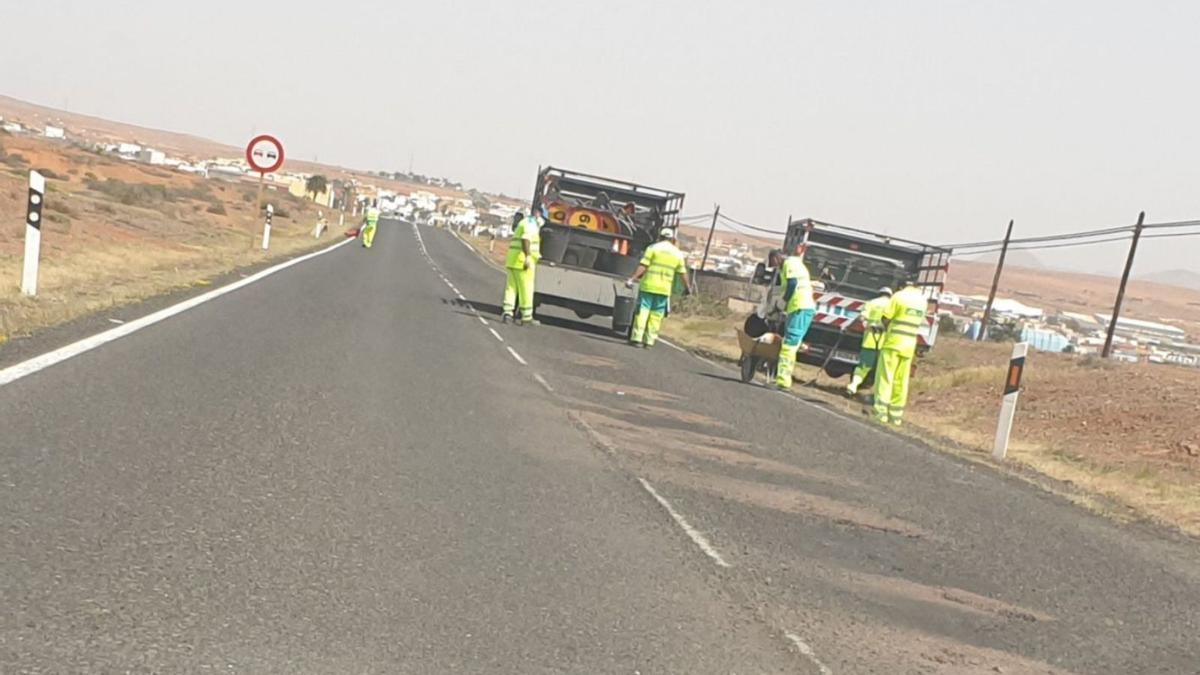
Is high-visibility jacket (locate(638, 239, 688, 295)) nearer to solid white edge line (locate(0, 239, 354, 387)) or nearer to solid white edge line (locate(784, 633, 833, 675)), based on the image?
solid white edge line (locate(0, 239, 354, 387))

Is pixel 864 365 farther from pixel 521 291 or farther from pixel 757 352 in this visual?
pixel 521 291

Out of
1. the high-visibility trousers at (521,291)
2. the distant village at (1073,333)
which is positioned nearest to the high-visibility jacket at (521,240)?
the high-visibility trousers at (521,291)

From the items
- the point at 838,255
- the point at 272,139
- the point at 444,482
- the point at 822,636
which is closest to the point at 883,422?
the point at 838,255

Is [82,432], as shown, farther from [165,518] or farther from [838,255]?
[838,255]

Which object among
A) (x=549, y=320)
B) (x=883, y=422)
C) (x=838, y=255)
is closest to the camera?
(x=883, y=422)

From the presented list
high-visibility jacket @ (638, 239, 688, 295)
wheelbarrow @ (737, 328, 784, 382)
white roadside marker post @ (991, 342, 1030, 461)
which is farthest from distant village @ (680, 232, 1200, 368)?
white roadside marker post @ (991, 342, 1030, 461)

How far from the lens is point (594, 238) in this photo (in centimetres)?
2262

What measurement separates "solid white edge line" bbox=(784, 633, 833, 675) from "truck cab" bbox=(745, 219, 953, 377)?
1306cm

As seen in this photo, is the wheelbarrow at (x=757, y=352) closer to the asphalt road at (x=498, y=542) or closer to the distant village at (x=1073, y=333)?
the asphalt road at (x=498, y=542)

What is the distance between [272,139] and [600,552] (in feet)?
79.9

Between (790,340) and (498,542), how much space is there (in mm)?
10859

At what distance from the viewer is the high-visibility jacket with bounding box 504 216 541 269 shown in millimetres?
19783

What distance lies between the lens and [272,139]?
95.4 ft

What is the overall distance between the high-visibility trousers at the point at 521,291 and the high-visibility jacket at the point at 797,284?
4789 millimetres
